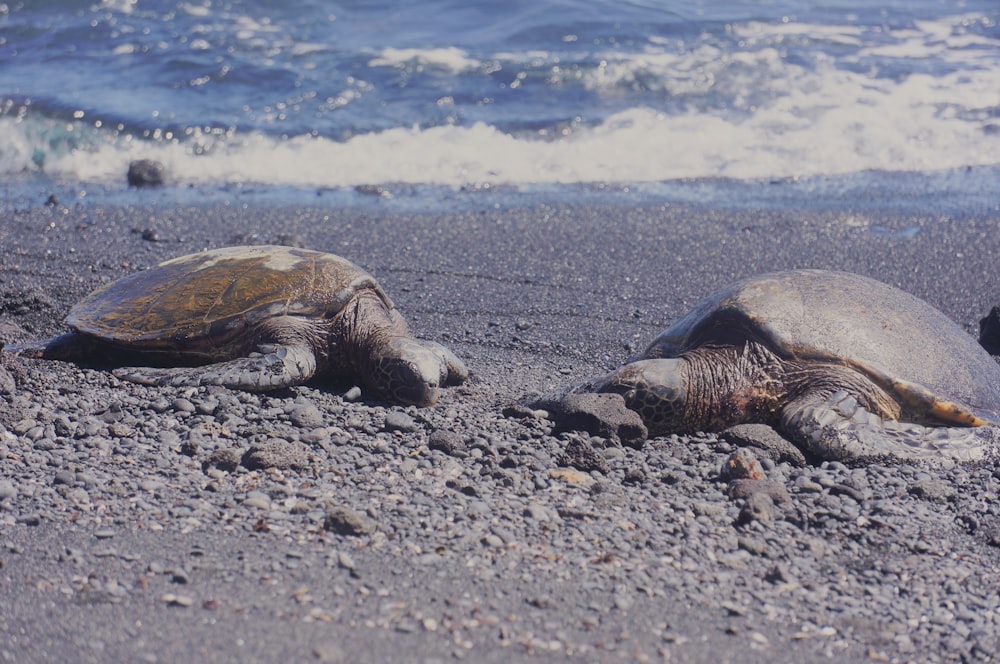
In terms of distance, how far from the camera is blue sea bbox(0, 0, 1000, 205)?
8.83 metres

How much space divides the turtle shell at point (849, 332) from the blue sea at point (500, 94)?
4.02 m

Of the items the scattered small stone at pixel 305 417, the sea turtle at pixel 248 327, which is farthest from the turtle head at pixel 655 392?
the scattered small stone at pixel 305 417

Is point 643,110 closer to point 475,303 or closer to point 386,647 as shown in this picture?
point 475,303

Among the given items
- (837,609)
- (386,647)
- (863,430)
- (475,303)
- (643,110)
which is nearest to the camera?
(386,647)

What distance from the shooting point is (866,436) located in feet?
12.3

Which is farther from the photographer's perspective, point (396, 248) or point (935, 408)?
point (396, 248)

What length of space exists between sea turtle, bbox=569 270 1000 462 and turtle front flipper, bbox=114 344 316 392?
1.24 meters

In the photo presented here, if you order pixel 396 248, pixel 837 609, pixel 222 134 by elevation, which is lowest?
pixel 837 609

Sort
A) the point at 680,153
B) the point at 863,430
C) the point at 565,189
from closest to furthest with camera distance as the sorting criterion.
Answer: the point at 863,430, the point at 565,189, the point at 680,153

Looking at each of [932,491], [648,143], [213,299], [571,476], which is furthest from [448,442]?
[648,143]

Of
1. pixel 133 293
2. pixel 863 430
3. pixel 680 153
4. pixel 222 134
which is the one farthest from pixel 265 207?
pixel 863 430

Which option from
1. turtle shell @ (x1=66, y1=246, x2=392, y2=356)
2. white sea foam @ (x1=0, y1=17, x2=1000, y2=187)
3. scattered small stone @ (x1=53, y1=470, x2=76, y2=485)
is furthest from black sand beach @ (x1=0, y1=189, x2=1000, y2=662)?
white sea foam @ (x1=0, y1=17, x2=1000, y2=187)

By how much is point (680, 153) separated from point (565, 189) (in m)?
1.51

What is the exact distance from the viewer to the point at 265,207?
7.68m
